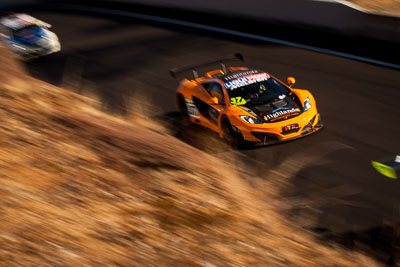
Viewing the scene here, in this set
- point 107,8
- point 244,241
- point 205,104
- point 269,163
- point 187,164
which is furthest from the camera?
point 107,8

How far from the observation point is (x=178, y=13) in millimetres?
21500

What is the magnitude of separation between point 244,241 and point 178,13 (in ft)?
55.1

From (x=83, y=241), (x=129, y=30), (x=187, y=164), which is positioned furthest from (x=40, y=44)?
(x=83, y=241)

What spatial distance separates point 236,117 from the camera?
33.7 ft

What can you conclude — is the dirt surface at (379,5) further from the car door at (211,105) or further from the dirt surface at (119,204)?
the dirt surface at (119,204)

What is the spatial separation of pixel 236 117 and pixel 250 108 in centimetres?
41

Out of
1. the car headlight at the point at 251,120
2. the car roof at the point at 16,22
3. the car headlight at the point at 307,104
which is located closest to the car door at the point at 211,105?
the car headlight at the point at 251,120

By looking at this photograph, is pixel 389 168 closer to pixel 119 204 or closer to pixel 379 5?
pixel 119 204

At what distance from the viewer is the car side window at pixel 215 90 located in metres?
10.9

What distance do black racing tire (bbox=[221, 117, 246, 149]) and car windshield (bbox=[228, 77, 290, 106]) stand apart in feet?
1.43

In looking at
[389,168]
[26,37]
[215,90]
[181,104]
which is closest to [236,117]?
[215,90]

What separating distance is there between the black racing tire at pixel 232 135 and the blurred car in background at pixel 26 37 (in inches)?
344

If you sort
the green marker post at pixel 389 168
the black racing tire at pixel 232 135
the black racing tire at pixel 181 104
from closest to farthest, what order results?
the green marker post at pixel 389 168
the black racing tire at pixel 232 135
the black racing tire at pixel 181 104

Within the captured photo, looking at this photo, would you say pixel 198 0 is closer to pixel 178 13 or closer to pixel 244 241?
pixel 178 13
